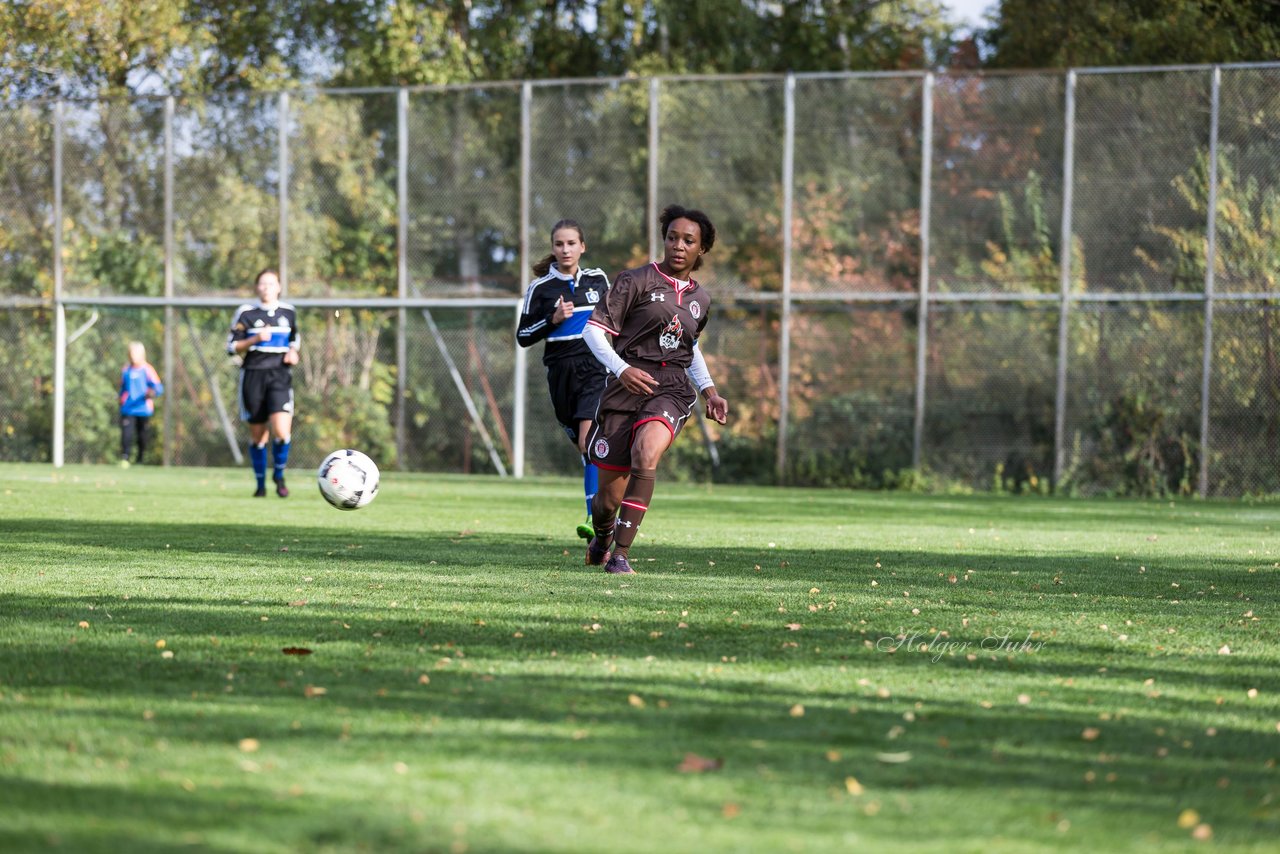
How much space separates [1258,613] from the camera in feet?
23.3

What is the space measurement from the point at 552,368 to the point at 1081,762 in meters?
7.52

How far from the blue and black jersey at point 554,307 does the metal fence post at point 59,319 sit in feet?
47.0

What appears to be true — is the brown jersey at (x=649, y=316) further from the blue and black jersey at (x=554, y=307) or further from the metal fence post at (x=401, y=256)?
the metal fence post at (x=401, y=256)

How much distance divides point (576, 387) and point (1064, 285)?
11494mm

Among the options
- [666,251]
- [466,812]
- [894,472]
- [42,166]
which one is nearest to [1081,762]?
[466,812]

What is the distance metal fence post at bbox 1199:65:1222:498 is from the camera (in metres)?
20.0

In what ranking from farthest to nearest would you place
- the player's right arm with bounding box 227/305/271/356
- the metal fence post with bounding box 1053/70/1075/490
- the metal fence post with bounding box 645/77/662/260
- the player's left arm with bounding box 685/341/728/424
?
the metal fence post with bounding box 645/77/662/260 < the metal fence post with bounding box 1053/70/1075/490 < the player's right arm with bounding box 227/305/271/356 < the player's left arm with bounding box 685/341/728/424

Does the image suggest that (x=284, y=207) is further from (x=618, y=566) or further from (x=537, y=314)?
(x=618, y=566)

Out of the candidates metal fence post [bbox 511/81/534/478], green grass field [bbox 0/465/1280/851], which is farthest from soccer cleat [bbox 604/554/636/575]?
metal fence post [bbox 511/81/534/478]

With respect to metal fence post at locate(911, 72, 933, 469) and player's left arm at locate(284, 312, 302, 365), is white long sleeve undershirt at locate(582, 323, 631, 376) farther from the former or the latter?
metal fence post at locate(911, 72, 933, 469)

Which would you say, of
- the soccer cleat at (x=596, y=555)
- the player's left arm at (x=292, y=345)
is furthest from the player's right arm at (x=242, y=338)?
the soccer cleat at (x=596, y=555)

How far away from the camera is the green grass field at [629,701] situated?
327cm

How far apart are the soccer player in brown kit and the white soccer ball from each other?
324 cm

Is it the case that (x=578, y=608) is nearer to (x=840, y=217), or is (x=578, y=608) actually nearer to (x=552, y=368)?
(x=552, y=368)
